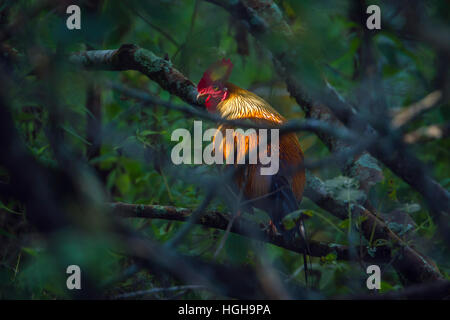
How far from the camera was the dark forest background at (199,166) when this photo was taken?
Result: 2.57ft

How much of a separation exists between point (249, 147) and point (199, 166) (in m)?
0.31

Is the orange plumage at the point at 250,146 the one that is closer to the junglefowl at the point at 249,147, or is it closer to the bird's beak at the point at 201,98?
the junglefowl at the point at 249,147

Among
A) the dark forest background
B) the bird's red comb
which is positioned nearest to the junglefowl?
the bird's red comb

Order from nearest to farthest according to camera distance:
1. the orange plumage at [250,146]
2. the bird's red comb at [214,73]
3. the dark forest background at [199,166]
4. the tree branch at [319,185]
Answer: the dark forest background at [199,166] → the tree branch at [319,185] → the orange plumage at [250,146] → the bird's red comb at [214,73]

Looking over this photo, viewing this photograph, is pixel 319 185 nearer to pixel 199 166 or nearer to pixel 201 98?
pixel 199 166

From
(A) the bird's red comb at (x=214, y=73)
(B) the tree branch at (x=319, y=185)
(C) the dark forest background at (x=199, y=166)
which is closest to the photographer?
(C) the dark forest background at (x=199, y=166)

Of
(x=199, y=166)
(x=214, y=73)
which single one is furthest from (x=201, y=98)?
(x=199, y=166)

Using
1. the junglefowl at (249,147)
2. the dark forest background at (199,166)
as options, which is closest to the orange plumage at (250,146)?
the junglefowl at (249,147)

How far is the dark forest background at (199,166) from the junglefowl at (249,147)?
0.10 metres

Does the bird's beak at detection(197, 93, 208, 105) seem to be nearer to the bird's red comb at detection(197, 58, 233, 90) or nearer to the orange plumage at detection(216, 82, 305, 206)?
the bird's red comb at detection(197, 58, 233, 90)

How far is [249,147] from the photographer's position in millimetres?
1938

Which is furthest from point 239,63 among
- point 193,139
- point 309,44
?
point 309,44

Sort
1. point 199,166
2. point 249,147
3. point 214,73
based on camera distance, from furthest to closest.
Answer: point 214,73, point 199,166, point 249,147

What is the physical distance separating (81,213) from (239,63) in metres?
2.42
